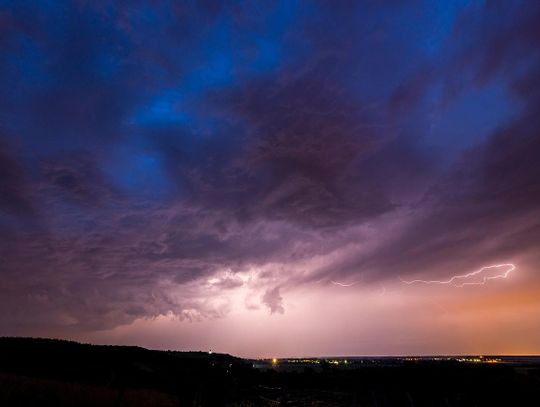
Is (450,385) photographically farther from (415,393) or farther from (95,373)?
(95,373)

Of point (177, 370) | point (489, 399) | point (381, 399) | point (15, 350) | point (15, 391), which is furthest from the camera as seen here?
point (177, 370)

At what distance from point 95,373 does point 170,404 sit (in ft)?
57.8

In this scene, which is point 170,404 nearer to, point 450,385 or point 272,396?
point 272,396

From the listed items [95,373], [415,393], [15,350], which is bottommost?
[415,393]

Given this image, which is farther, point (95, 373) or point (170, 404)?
point (95, 373)

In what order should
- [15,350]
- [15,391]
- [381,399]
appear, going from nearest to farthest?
[15,391] < [381,399] < [15,350]

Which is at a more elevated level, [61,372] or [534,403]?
[61,372]

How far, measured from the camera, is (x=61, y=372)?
38812 millimetres

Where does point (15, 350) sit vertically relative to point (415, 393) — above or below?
above

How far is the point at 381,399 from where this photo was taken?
23.3 metres

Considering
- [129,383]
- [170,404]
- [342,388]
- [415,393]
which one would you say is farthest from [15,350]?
[415,393]

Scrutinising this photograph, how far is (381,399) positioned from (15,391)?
20.6 m

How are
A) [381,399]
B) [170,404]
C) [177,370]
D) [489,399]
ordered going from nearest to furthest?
[381,399]
[170,404]
[489,399]
[177,370]

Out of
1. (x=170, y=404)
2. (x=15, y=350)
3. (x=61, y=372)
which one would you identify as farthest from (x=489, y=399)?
(x=15, y=350)
